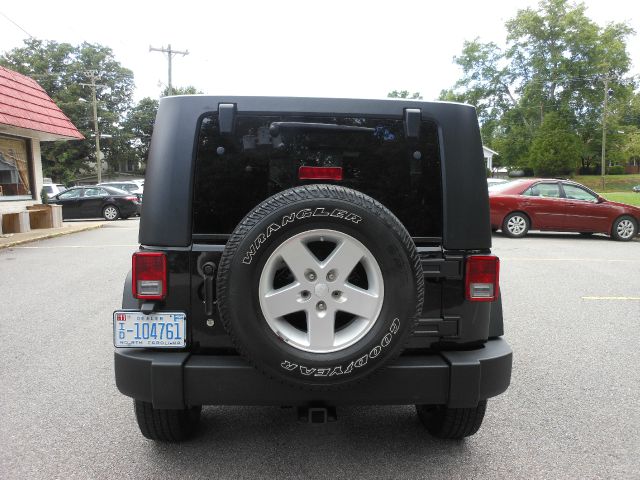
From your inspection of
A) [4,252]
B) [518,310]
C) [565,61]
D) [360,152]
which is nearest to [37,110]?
[4,252]

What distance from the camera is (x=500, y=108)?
179ft

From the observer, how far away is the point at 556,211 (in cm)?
1368

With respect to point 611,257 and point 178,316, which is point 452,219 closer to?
point 178,316

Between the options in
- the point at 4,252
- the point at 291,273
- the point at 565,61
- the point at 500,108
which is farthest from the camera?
the point at 500,108

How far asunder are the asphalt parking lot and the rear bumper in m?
0.46

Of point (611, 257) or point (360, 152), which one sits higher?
point (360, 152)

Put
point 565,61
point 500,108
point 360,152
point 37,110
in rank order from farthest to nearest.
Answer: point 500,108
point 565,61
point 37,110
point 360,152

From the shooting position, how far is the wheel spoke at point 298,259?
2299mm

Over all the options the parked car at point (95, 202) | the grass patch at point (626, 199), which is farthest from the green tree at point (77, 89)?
the grass patch at point (626, 199)

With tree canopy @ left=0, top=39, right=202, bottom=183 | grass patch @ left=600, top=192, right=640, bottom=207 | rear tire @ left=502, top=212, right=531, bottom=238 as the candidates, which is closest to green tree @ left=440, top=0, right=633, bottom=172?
grass patch @ left=600, top=192, right=640, bottom=207

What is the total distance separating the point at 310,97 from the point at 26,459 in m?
2.41

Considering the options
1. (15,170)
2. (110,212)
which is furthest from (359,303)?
(110,212)

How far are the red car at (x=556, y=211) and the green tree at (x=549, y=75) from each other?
38098 millimetres

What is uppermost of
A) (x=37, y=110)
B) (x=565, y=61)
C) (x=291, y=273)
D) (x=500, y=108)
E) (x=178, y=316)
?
(x=565, y=61)
